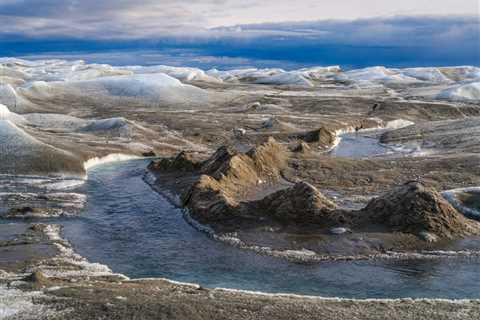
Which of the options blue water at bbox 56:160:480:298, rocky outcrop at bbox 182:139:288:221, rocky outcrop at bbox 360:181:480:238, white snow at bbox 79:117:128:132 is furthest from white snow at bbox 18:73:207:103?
rocky outcrop at bbox 360:181:480:238

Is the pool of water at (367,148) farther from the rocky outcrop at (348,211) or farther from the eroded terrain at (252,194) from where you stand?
the rocky outcrop at (348,211)

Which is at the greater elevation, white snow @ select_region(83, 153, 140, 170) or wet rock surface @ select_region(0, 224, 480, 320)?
wet rock surface @ select_region(0, 224, 480, 320)

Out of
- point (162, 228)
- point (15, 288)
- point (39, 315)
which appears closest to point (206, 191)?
point (162, 228)

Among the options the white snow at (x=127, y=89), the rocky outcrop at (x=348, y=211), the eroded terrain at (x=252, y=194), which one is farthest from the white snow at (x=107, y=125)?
the rocky outcrop at (x=348, y=211)

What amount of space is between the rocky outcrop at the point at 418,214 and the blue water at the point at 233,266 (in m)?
4.32

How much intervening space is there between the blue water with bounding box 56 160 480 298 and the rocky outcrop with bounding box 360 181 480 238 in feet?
14.2

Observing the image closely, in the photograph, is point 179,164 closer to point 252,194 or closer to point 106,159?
point 252,194

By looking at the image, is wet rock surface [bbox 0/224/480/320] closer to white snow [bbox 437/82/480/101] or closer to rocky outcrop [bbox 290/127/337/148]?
rocky outcrop [bbox 290/127/337/148]

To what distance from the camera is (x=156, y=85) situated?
474ft

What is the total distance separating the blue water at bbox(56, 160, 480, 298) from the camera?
3192 centimetres

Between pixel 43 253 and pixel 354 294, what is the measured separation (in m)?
17.6

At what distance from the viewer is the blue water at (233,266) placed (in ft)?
105

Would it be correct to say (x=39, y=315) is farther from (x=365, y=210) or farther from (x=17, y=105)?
(x=17, y=105)

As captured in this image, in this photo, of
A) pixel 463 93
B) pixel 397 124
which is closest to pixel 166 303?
pixel 397 124
